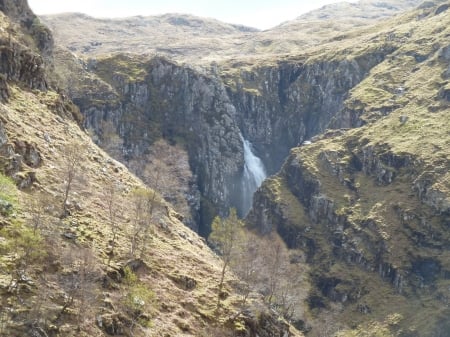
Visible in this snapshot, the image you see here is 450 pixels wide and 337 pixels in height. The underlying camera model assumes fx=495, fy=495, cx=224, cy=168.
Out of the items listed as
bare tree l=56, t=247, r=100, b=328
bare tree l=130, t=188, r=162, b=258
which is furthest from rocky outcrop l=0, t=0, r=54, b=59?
bare tree l=56, t=247, r=100, b=328

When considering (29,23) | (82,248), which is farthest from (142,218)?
(29,23)

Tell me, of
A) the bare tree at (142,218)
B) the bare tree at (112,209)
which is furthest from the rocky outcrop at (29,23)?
the bare tree at (142,218)

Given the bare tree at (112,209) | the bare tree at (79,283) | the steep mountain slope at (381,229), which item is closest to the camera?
the bare tree at (79,283)

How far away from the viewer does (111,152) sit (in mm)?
191125

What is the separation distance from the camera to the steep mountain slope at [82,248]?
49.2 metres

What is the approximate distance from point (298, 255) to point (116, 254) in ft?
394

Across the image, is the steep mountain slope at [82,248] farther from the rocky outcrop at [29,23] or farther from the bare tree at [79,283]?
the rocky outcrop at [29,23]

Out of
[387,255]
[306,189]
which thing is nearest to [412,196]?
[387,255]

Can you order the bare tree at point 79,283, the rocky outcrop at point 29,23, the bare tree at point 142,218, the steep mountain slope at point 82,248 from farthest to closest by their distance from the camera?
the rocky outcrop at point 29,23 < the bare tree at point 142,218 < the bare tree at point 79,283 < the steep mountain slope at point 82,248

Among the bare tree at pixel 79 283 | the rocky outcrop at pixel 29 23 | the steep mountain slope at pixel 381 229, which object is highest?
the rocky outcrop at pixel 29 23

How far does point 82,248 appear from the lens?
59.1 m

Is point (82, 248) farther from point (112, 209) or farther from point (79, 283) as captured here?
point (112, 209)

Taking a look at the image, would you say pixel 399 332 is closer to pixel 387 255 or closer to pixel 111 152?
pixel 387 255

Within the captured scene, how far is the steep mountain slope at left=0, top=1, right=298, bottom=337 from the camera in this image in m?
49.2
